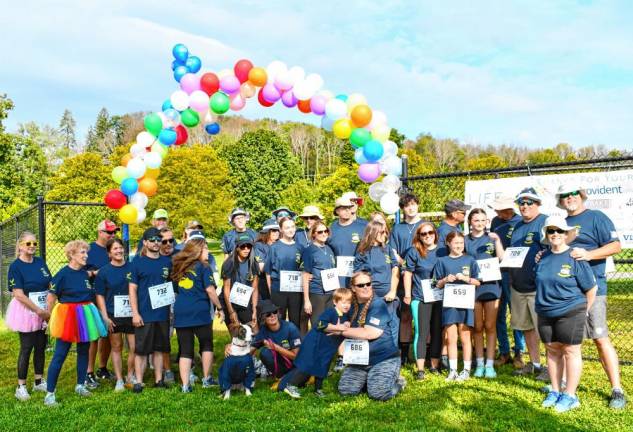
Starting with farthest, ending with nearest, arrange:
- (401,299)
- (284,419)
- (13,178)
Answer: (13,178), (401,299), (284,419)

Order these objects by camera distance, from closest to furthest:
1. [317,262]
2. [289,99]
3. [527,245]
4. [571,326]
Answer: [571,326]
[527,245]
[317,262]
[289,99]

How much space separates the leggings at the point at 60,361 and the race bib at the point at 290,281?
2263mm

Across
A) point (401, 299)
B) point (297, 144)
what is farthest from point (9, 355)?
point (297, 144)

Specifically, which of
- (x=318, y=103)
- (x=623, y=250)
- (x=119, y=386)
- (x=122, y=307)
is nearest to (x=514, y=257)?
(x=623, y=250)

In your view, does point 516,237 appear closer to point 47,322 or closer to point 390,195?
point 390,195

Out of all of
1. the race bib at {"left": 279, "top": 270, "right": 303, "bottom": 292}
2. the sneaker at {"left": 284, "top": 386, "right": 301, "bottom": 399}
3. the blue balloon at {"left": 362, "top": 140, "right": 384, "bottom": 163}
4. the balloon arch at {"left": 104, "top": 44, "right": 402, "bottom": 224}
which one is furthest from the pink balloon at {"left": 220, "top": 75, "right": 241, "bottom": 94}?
the sneaker at {"left": 284, "top": 386, "right": 301, "bottom": 399}

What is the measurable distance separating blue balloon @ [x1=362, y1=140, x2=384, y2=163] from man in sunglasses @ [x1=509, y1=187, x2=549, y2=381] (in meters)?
2.07

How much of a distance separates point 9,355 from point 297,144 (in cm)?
7035

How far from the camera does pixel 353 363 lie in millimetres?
5254

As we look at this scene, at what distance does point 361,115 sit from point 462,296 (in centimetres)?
278

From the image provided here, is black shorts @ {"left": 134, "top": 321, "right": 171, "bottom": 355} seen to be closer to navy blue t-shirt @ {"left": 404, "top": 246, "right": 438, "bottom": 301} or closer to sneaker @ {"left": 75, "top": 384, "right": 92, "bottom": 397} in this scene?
sneaker @ {"left": 75, "top": 384, "right": 92, "bottom": 397}

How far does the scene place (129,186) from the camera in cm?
743

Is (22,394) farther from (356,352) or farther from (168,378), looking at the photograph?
(356,352)

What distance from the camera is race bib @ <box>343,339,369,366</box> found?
205 inches
